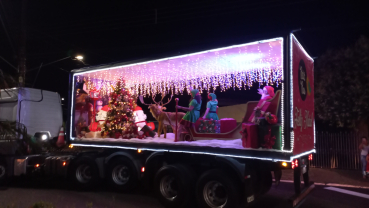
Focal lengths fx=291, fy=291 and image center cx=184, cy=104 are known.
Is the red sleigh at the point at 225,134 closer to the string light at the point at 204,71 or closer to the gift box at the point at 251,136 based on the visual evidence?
the string light at the point at 204,71

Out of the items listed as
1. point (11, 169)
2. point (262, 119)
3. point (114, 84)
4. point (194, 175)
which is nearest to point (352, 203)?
point (262, 119)

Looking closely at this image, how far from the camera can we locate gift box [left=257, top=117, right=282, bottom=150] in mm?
5566

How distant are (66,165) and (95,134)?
127 cm

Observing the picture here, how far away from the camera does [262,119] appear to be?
5.93 metres

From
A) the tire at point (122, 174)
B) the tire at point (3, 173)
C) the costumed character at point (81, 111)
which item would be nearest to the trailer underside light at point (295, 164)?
the tire at point (122, 174)

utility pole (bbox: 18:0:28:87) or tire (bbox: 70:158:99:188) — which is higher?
utility pole (bbox: 18:0:28:87)

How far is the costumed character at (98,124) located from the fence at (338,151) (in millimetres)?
9242

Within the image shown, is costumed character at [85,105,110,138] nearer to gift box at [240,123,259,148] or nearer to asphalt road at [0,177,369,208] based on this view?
asphalt road at [0,177,369,208]

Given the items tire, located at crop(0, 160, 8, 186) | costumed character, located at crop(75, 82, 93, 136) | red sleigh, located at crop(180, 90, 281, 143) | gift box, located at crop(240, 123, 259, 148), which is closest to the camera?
gift box, located at crop(240, 123, 259, 148)

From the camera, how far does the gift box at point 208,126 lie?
8546 mm

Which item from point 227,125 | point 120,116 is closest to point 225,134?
point 227,125

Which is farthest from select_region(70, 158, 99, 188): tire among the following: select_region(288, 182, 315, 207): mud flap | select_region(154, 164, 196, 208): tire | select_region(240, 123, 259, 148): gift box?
select_region(288, 182, 315, 207): mud flap

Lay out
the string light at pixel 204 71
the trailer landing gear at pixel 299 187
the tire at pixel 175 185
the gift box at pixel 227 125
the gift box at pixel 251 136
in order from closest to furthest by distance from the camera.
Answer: the gift box at pixel 251 136, the trailer landing gear at pixel 299 187, the tire at pixel 175 185, the string light at pixel 204 71, the gift box at pixel 227 125

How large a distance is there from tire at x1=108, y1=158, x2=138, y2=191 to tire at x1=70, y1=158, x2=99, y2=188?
0.47m
